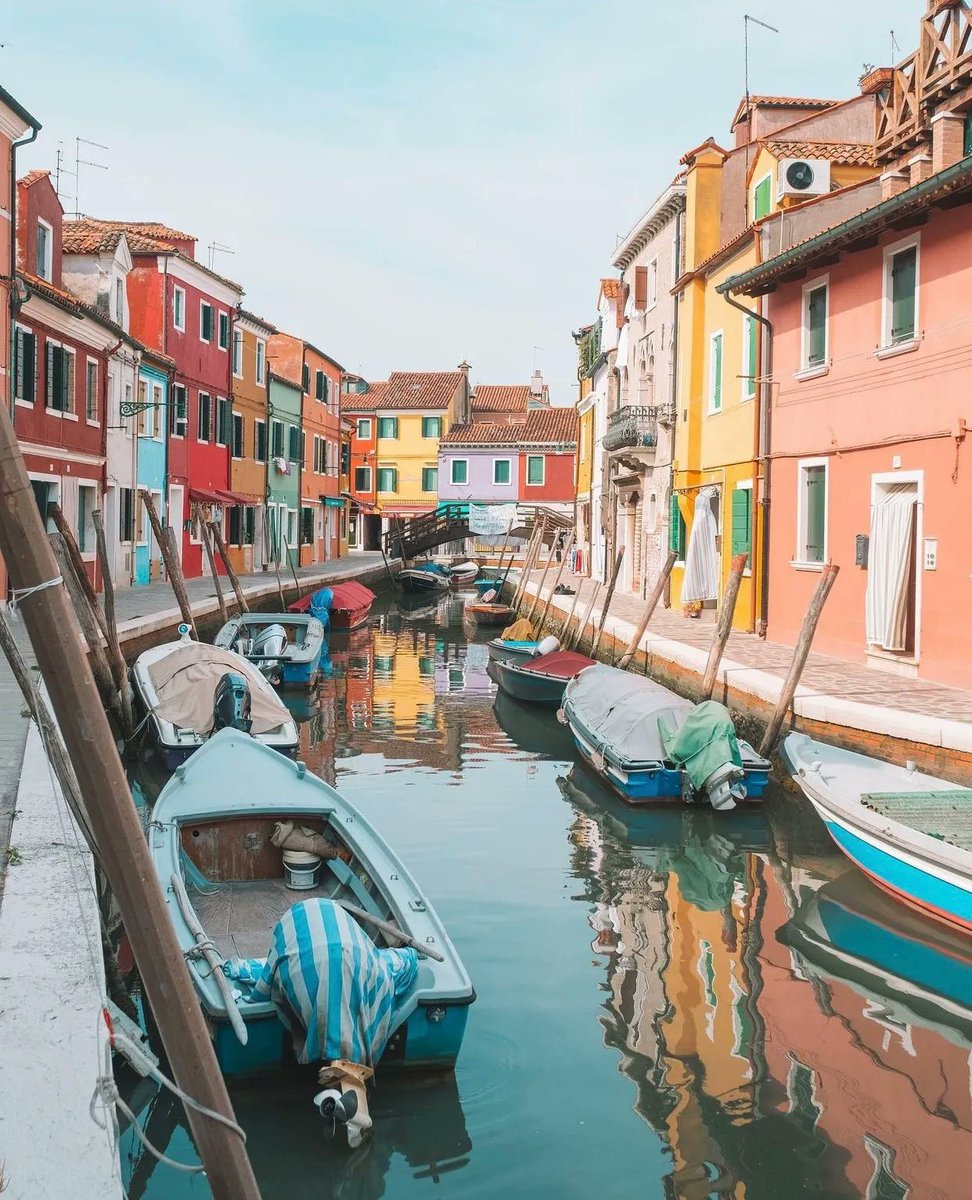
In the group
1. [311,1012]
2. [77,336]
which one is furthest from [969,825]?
[77,336]

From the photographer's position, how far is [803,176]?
57.8 ft

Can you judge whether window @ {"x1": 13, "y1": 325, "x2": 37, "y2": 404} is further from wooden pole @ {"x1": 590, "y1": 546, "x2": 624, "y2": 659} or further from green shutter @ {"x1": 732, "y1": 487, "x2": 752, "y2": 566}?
green shutter @ {"x1": 732, "y1": 487, "x2": 752, "y2": 566}

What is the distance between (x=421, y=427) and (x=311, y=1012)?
176 ft

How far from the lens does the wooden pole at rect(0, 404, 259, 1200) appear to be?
9.55 ft

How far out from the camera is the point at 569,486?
55.4 m

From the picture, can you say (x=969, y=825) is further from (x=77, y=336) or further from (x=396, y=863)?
(x=77, y=336)

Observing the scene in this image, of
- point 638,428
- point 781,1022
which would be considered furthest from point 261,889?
point 638,428

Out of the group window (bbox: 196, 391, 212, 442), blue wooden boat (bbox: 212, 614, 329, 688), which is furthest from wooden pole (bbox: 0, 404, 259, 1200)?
window (bbox: 196, 391, 212, 442)

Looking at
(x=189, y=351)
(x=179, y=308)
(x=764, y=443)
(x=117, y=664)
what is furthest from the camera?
(x=189, y=351)

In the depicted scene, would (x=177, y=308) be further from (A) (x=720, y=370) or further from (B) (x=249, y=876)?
(B) (x=249, y=876)

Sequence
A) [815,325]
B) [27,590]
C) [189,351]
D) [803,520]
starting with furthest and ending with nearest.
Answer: [189,351], [803,520], [815,325], [27,590]

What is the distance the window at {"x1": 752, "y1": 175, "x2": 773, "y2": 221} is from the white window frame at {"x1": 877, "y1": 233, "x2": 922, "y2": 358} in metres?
4.94

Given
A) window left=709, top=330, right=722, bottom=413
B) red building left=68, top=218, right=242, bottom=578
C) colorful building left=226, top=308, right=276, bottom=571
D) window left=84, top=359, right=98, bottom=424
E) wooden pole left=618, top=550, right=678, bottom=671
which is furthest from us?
colorful building left=226, top=308, right=276, bottom=571

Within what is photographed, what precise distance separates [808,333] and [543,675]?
5789 millimetres
